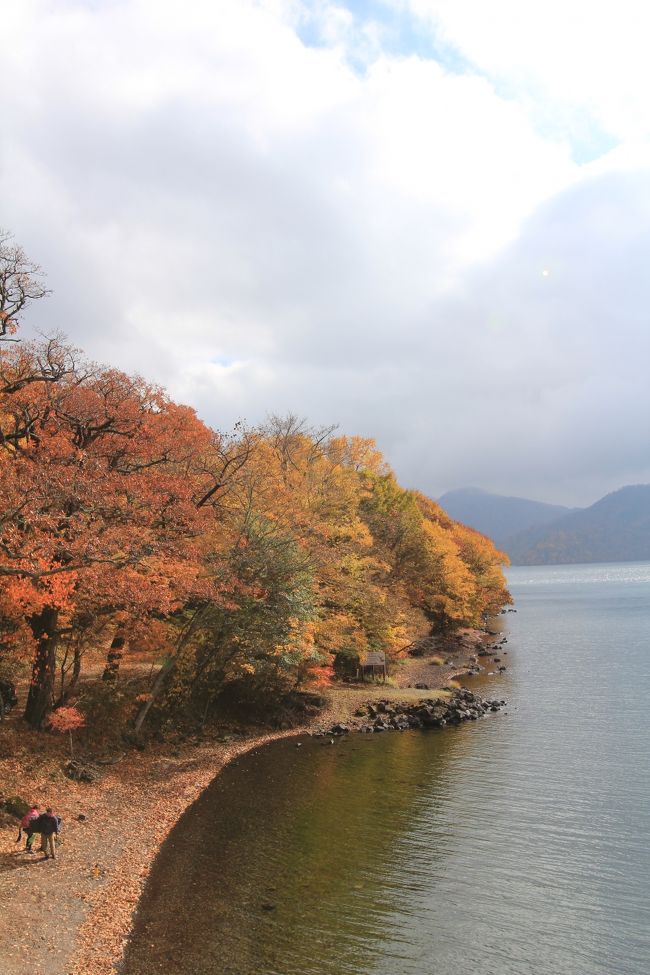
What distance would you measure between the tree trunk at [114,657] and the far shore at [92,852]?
440 cm

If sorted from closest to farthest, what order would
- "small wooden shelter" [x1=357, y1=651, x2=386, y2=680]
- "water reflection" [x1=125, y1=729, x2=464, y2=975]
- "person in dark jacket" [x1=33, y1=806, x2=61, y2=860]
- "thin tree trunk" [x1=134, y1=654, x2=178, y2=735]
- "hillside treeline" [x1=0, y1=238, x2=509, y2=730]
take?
1. "water reflection" [x1=125, y1=729, x2=464, y2=975]
2. "person in dark jacket" [x1=33, y1=806, x2=61, y2=860]
3. "hillside treeline" [x1=0, y1=238, x2=509, y2=730]
4. "thin tree trunk" [x1=134, y1=654, x2=178, y2=735]
5. "small wooden shelter" [x1=357, y1=651, x2=386, y2=680]

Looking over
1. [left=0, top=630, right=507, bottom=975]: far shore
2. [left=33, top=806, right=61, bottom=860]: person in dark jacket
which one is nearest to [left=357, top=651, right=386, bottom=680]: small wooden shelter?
[left=0, top=630, right=507, bottom=975]: far shore

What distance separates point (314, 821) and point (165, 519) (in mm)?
13914

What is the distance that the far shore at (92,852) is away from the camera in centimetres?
1282

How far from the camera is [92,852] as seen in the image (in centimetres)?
1758

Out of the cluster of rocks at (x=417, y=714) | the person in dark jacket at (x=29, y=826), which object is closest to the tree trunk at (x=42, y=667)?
the person in dark jacket at (x=29, y=826)

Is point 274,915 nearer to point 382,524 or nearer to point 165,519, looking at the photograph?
point 165,519

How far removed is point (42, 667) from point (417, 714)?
22.2 m

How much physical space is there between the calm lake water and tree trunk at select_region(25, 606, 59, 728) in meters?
7.83

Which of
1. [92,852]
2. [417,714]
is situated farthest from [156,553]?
Result: [417,714]

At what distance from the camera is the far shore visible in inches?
505

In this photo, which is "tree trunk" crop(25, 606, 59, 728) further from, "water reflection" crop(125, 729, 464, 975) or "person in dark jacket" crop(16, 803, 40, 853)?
"person in dark jacket" crop(16, 803, 40, 853)

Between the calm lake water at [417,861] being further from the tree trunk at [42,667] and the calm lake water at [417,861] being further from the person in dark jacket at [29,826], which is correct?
the tree trunk at [42,667]

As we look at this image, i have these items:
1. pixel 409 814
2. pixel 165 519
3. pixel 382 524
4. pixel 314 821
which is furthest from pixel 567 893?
pixel 382 524
